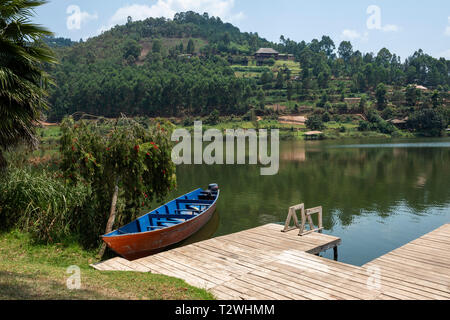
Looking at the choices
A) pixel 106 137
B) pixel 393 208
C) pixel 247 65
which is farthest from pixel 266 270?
pixel 247 65

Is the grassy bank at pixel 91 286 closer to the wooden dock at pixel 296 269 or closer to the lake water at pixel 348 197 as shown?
the wooden dock at pixel 296 269

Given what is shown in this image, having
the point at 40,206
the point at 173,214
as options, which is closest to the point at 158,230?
the point at 173,214

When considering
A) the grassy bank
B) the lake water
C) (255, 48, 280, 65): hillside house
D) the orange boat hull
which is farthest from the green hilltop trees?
(255, 48, 280, 65): hillside house

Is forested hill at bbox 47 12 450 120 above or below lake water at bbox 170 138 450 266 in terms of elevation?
above

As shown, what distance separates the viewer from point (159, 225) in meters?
12.6

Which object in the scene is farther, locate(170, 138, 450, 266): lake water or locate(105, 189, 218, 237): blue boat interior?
locate(170, 138, 450, 266): lake water

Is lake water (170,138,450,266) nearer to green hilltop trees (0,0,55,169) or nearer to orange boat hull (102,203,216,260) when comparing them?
orange boat hull (102,203,216,260)

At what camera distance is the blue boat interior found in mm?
11673

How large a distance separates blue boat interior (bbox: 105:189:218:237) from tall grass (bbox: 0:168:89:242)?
1.71 meters

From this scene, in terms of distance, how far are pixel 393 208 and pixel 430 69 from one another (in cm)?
14325

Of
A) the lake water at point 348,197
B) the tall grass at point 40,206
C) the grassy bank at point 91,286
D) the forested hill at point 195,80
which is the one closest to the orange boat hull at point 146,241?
the lake water at point 348,197

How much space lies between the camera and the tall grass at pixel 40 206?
36.3ft
